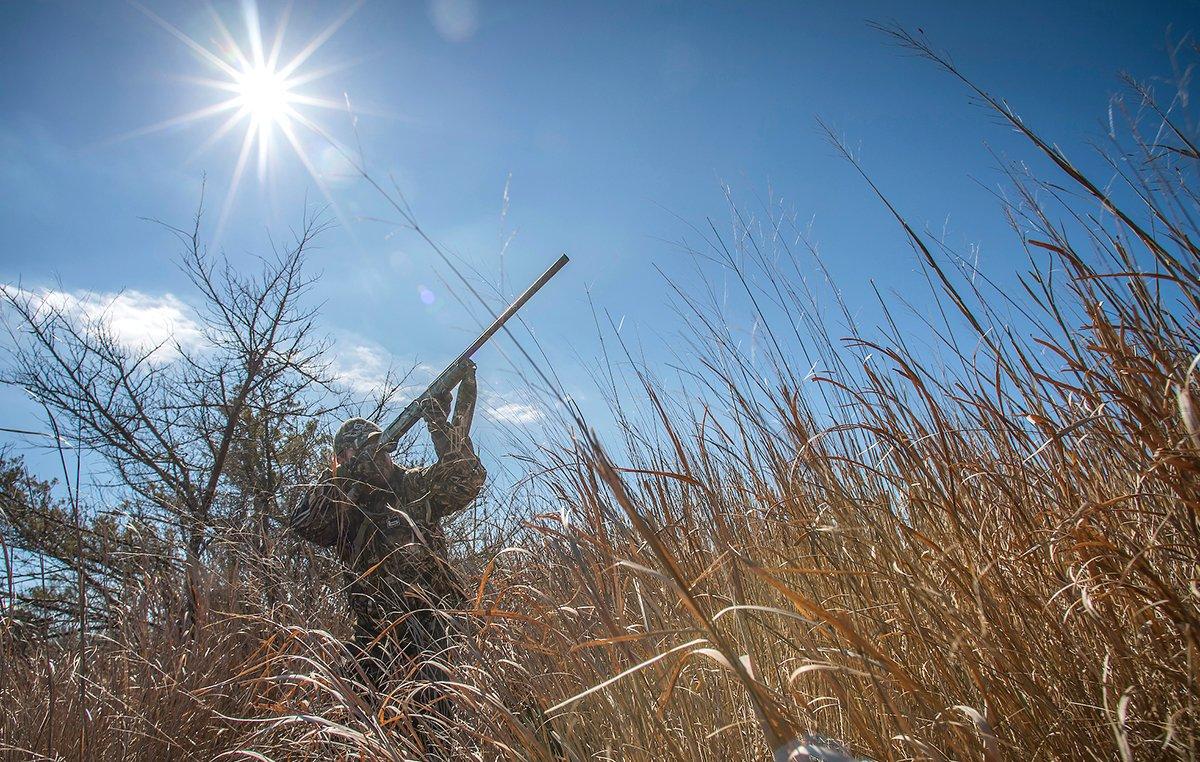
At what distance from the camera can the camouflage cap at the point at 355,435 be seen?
394cm

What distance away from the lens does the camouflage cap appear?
3939mm

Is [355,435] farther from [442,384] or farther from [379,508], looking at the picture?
[442,384]

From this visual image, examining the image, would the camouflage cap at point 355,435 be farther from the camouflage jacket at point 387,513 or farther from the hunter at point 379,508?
the camouflage jacket at point 387,513

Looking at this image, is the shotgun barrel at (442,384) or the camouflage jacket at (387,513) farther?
the shotgun barrel at (442,384)

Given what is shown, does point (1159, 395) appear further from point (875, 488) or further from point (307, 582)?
point (307, 582)

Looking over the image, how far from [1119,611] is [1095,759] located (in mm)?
268

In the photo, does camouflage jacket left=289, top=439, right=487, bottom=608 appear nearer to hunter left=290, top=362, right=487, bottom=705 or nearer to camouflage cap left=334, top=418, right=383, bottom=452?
hunter left=290, top=362, right=487, bottom=705

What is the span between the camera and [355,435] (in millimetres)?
4121

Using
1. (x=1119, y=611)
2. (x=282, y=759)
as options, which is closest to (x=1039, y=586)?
(x=1119, y=611)

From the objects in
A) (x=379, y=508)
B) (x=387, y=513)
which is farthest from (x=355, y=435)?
(x=387, y=513)

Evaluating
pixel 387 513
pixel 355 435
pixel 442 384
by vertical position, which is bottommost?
pixel 387 513

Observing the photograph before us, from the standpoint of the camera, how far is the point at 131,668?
2.32 metres

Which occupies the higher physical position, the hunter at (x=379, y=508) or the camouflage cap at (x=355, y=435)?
the camouflage cap at (x=355, y=435)

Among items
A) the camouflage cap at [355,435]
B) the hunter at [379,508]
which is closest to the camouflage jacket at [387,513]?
the hunter at [379,508]
